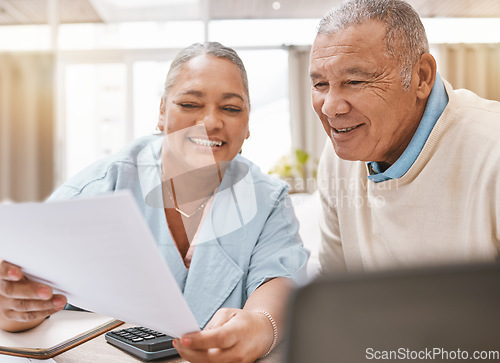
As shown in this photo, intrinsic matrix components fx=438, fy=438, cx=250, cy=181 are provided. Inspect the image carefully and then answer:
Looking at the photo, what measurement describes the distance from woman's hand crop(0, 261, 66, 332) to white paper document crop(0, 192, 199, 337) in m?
0.02

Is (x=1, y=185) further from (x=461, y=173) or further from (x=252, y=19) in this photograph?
(x=461, y=173)

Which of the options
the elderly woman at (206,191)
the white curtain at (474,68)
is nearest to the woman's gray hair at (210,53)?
the elderly woman at (206,191)

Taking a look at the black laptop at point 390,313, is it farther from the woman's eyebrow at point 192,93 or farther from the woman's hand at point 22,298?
the woman's eyebrow at point 192,93

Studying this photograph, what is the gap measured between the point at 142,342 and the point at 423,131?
644 millimetres

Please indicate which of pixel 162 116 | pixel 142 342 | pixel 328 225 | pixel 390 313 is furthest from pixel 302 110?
pixel 390 313

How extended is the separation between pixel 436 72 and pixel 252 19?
436 mm

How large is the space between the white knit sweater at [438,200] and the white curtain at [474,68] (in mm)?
67

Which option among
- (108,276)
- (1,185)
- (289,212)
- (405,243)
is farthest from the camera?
(1,185)

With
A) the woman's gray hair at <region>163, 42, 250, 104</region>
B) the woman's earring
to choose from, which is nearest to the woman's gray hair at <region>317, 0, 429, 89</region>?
the woman's gray hair at <region>163, 42, 250, 104</region>

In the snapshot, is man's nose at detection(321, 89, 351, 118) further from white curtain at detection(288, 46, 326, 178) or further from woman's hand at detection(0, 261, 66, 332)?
woman's hand at detection(0, 261, 66, 332)

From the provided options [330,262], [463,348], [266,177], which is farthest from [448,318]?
[330,262]

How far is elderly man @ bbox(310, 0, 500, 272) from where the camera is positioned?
78 centimetres

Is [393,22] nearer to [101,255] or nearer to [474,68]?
[474,68]

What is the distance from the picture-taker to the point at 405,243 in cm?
89
